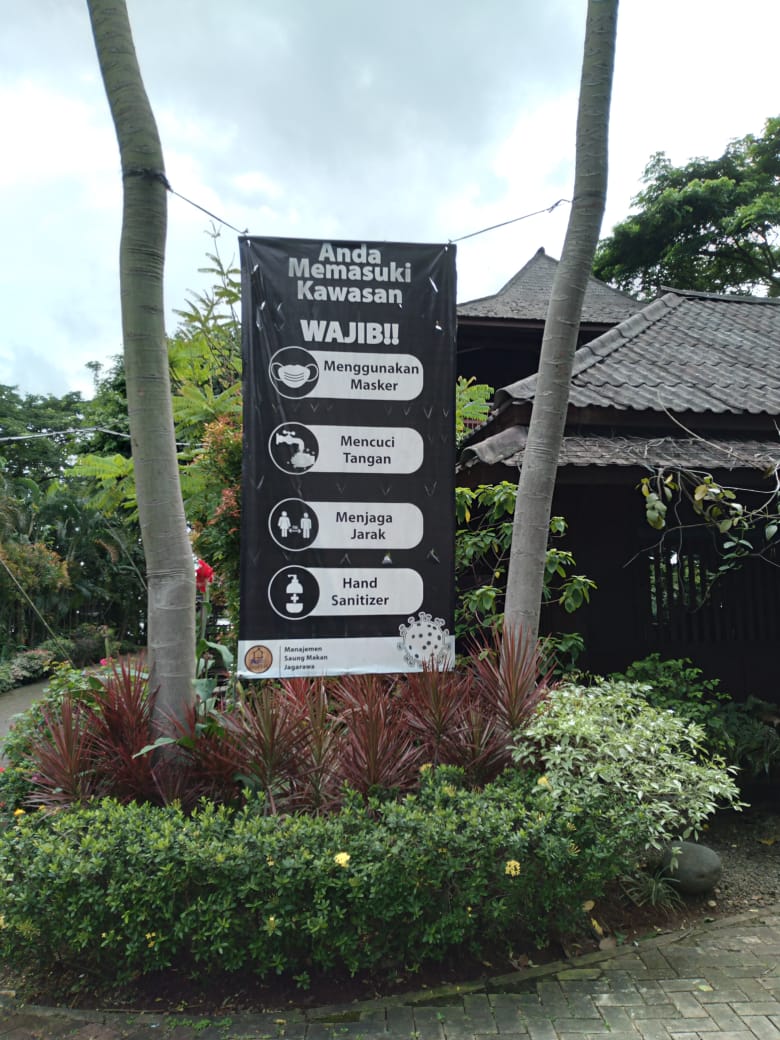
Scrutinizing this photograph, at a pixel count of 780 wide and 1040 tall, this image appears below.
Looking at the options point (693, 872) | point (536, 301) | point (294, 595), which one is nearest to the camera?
point (693, 872)

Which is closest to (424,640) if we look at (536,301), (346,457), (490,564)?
(346,457)

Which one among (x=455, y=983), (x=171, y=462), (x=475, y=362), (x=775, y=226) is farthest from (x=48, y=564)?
(x=775, y=226)

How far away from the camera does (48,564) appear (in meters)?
15.9

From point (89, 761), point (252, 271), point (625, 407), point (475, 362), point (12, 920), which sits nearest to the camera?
point (12, 920)

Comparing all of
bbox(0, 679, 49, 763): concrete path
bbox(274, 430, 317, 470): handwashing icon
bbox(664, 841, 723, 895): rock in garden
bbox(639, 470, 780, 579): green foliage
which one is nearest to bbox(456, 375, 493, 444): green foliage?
bbox(639, 470, 780, 579): green foliage

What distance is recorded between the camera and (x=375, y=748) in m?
3.55

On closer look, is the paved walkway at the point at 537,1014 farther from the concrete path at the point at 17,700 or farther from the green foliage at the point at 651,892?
the concrete path at the point at 17,700

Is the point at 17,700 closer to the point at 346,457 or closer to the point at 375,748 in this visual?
the point at 346,457

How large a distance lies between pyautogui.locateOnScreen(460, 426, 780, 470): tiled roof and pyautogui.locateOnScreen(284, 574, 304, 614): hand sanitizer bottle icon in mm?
1824

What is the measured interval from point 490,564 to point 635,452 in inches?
60.4

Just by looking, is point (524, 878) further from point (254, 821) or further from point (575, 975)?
point (254, 821)

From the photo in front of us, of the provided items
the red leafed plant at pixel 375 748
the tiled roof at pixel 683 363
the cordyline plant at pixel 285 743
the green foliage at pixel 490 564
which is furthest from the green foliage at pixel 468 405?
the red leafed plant at pixel 375 748

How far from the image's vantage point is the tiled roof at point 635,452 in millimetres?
5406

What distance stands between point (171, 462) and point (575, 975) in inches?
123
